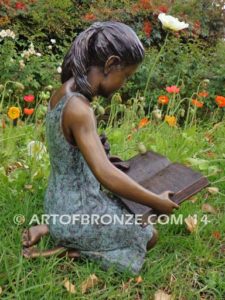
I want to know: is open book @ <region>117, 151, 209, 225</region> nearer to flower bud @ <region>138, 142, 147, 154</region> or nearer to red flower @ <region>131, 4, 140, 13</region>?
flower bud @ <region>138, 142, 147, 154</region>

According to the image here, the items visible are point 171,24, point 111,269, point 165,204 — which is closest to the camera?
point 165,204

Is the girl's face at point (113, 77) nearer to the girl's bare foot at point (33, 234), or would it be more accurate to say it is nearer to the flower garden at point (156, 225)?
the flower garden at point (156, 225)

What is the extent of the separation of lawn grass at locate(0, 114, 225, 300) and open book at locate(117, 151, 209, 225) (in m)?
0.30

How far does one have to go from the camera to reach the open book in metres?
1.86

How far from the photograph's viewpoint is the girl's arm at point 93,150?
1594 millimetres

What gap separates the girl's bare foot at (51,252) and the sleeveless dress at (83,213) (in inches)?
0.8

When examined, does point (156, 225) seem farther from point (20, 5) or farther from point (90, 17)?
point (90, 17)

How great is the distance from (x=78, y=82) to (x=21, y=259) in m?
0.67

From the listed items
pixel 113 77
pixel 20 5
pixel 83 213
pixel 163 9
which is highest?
pixel 113 77

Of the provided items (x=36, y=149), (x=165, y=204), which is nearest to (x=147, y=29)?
(x=36, y=149)

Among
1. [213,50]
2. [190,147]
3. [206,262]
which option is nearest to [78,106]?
[206,262]

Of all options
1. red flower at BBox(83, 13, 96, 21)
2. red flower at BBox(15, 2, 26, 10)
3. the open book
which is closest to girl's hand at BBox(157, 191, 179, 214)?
the open book

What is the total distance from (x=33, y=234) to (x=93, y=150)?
555mm

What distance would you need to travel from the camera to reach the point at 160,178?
1.96 meters
